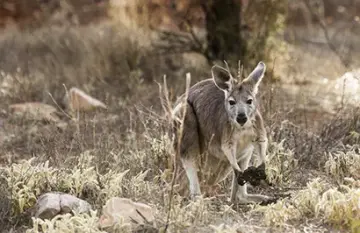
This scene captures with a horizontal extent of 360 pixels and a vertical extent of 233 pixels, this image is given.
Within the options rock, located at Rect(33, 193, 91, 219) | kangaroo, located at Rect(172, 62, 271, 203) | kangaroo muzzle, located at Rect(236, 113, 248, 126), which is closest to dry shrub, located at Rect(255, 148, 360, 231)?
kangaroo, located at Rect(172, 62, 271, 203)

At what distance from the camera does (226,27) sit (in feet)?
36.7

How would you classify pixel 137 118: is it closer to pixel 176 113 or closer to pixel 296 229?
pixel 176 113

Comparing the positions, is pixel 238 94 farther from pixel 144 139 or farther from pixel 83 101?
pixel 83 101

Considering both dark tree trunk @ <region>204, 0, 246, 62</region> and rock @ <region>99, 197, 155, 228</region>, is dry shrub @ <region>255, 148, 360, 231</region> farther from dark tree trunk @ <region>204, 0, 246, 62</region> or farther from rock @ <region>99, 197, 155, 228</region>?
dark tree trunk @ <region>204, 0, 246, 62</region>

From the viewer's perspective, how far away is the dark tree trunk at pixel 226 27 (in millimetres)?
11172

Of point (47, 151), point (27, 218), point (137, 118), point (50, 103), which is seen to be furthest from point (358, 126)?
point (50, 103)

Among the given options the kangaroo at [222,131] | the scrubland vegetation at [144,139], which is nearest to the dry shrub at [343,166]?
the scrubland vegetation at [144,139]

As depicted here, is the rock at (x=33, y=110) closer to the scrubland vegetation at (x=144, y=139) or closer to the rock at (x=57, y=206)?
the scrubland vegetation at (x=144, y=139)

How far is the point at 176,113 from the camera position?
6.19 meters

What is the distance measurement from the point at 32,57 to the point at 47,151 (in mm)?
6181

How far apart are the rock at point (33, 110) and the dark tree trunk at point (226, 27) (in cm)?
263

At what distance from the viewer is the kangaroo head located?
5.65 meters

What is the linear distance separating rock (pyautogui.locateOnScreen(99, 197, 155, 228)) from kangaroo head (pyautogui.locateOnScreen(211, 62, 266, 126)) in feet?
3.02

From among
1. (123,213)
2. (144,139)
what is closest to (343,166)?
(144,139)
